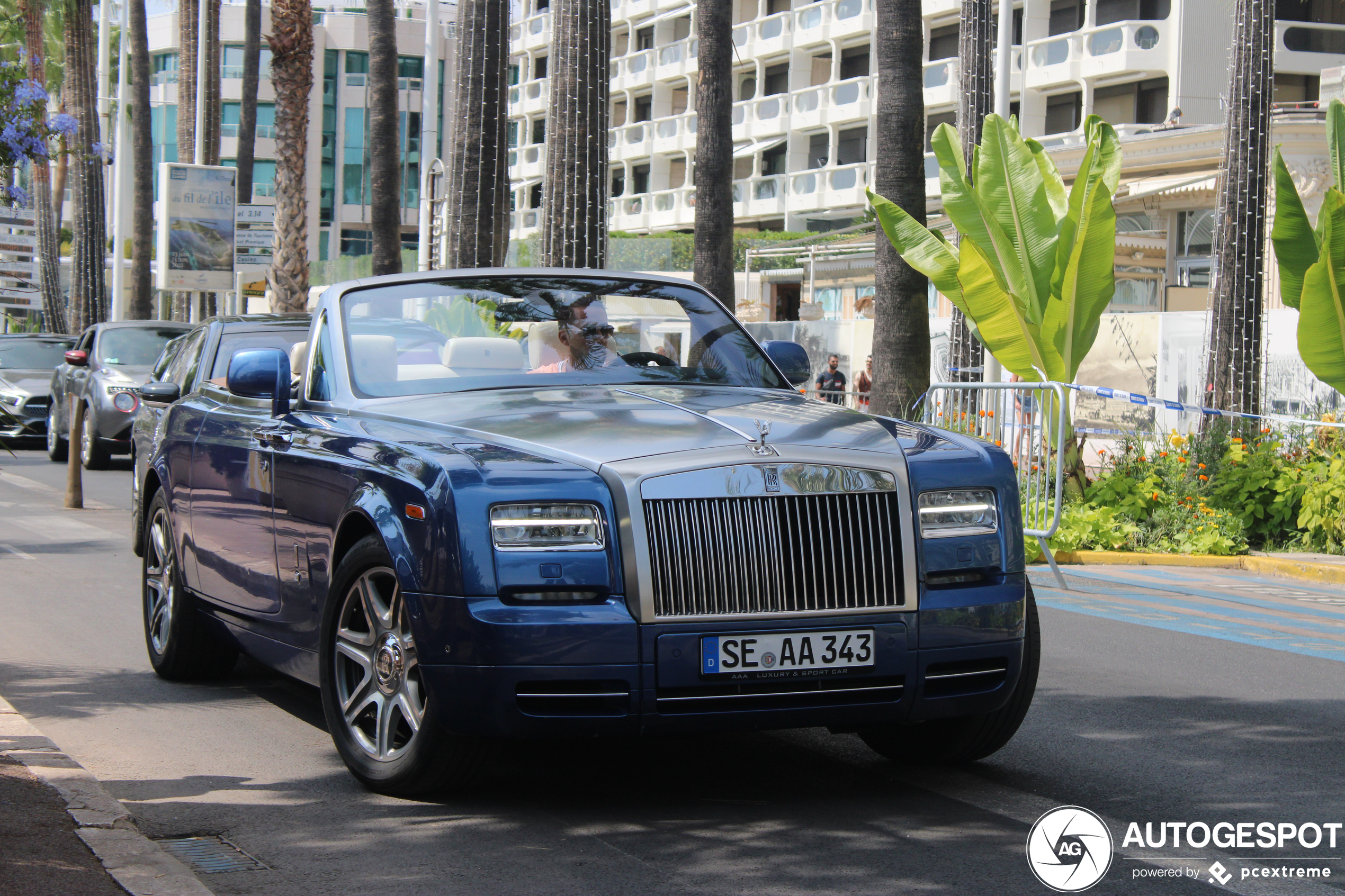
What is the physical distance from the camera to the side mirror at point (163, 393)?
9.39 m

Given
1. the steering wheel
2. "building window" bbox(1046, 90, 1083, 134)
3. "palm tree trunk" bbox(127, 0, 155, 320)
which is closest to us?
the steering wheel

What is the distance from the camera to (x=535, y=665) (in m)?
4.64

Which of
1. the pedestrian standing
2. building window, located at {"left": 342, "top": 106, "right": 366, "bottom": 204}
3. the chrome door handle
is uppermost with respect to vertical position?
building window, located at {"left": 342, "top": 106, "right": 366, "bottom": 204}

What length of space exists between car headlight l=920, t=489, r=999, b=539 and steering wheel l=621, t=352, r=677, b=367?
5.56 feet

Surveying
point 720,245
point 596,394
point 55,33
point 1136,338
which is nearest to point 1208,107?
point 1136,338

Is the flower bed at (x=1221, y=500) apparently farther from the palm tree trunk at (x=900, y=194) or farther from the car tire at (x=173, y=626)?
Answer: the car tire at (x=173, y=626)

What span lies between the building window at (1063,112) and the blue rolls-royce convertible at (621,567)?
3972 cm

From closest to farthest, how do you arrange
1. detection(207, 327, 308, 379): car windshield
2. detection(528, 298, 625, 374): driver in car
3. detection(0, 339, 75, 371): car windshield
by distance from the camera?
1. detection(528, 298, 625, 374): driver in car
2. detection(207, 327, 308, 379): car windshield
3. detection(0, 339, 75, 371): car windshield

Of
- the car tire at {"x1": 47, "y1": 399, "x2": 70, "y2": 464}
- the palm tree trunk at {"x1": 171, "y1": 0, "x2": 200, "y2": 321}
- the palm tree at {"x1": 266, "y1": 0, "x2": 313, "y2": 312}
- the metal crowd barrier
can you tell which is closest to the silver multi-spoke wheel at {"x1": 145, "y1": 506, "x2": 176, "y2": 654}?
the metal crowd barrier

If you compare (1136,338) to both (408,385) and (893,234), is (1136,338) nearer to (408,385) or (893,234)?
(893,234)

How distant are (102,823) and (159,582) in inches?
120

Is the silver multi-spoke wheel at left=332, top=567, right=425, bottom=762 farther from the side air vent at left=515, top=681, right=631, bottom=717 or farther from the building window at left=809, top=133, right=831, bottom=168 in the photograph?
the building window at left=809, top=133, right=831, bottom=168

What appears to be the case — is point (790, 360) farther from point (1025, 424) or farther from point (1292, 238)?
point (1292, 238)

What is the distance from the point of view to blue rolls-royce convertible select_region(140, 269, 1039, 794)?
468 centimetres
